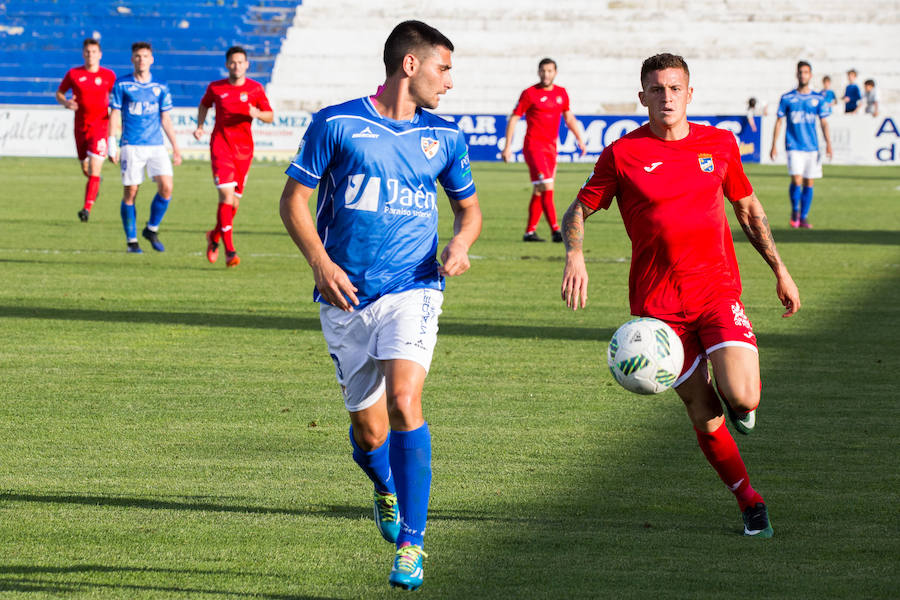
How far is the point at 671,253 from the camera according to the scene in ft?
17.7

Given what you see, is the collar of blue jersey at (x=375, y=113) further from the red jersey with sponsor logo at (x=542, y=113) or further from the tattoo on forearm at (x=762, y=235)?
the red jersey with sponsor logo at (x=542, y=113)

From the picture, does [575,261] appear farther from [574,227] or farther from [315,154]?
[315,154]

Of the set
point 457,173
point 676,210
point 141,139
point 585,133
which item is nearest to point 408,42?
point 457,173

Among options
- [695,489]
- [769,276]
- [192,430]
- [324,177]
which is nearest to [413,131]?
[324,177]

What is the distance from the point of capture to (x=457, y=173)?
5.09 meters

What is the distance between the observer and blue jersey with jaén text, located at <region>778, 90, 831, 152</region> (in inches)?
757

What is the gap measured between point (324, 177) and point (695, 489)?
2.10 metres

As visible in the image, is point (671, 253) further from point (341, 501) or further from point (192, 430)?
point (192, 430)

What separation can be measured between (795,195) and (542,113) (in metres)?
4.25

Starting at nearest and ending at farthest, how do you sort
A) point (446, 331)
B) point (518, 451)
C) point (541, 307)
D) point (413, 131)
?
point (413, 131) → point (518, 451) → point (446, 331) → point (541, 307)

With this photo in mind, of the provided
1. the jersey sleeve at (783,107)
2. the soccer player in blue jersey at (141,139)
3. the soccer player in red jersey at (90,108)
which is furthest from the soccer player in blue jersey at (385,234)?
the jersey sleeve at (783,107)

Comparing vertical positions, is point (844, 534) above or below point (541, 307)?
above

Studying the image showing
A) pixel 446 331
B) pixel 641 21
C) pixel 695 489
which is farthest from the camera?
pixel 641 21

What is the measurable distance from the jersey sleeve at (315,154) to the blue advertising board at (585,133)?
102ft
